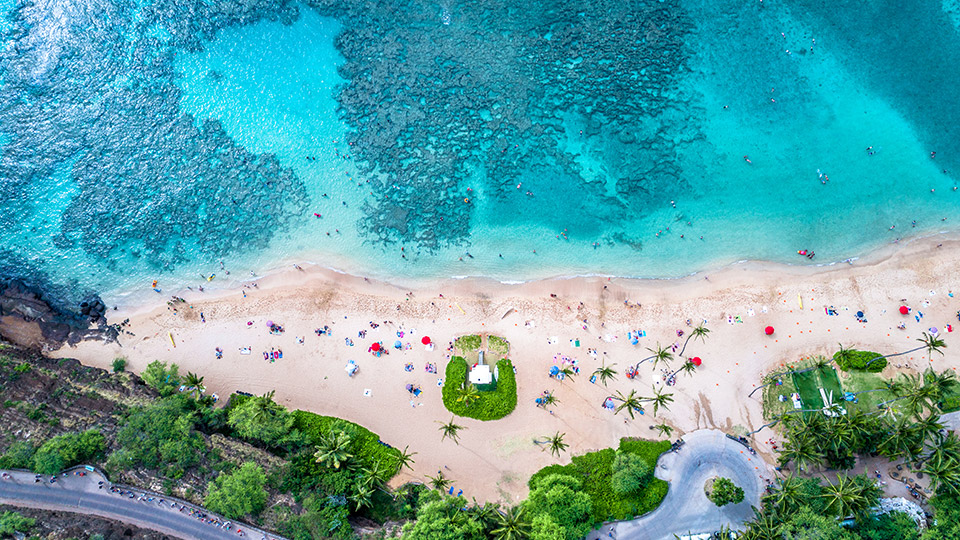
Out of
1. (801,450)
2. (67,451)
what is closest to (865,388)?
(801,450)

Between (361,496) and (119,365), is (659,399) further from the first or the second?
(119,365)

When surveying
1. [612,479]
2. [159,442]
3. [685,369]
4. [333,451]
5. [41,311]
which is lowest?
[612,479]

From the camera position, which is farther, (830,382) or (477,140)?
(477,140)

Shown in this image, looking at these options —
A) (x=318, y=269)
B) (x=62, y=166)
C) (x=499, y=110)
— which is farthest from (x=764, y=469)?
(x=62, y=166)

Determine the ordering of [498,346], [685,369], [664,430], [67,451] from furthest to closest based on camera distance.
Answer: [498,346] → [685,369] → [664,430] → [67,451]

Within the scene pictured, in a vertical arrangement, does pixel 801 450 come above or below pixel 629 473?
above
